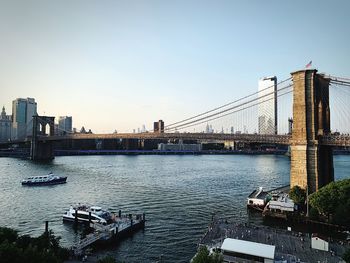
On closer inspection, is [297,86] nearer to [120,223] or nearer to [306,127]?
[306,127]

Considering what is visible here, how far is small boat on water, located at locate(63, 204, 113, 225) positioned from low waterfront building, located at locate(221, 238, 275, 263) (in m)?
13.4

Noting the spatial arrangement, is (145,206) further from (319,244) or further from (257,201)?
(319,244)

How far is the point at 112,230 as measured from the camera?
25.8 metres

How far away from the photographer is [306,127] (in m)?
34.8

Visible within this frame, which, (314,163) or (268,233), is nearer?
(268,233)

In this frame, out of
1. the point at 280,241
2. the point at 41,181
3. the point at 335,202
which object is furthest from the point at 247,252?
the point at 41,181

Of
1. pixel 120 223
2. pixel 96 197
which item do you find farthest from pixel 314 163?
pixel 96 197

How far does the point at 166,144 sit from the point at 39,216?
15931 cm

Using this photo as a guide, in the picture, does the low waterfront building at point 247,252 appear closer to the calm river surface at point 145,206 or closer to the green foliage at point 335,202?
the calm river surface at point 145,206

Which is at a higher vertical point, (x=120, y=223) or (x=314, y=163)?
(x=314, y=163)

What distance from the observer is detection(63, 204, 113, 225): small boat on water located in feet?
95.1

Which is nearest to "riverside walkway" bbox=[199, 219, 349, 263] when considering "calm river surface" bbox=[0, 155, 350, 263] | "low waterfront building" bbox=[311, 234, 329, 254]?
"low waterfront building" bbox=[311, 234, 329, 254]

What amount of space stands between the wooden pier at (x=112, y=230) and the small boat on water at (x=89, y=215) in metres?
0.64

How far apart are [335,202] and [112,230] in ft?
63.8
